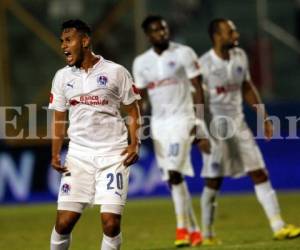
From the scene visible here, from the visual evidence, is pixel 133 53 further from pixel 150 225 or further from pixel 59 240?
pixel 59 240

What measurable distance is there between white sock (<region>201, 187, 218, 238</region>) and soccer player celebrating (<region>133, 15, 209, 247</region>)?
0.13m

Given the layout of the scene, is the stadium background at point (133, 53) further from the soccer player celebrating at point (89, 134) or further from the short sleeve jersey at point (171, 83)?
the soccer player celebrating at point (89, 134)

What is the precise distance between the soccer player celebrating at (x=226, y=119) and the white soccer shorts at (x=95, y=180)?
11.4 ft

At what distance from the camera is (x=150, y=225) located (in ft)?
45.6

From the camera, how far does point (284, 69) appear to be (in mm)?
18688

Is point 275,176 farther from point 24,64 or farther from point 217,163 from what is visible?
point 217,163

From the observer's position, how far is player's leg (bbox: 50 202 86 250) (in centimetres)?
832

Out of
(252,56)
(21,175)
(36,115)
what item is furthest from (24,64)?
(252,56)

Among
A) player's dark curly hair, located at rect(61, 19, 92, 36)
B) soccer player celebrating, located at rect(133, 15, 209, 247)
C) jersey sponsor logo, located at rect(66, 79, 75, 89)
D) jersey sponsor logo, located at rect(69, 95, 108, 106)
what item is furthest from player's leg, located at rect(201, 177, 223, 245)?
player's dark curly hair, located at rect(61, 19, 92, 36)

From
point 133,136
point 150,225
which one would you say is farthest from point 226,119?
point 133,136

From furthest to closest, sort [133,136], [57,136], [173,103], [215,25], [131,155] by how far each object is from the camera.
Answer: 1. [215,25]
2. [173,103]
3. [57,136]
4. [133,136]
5. [131,155]

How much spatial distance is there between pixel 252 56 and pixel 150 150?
8.27 ft

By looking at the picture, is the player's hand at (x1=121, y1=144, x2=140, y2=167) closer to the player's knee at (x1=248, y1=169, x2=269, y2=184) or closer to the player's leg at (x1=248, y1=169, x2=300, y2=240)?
the player's leg at (x1=248, y1=169, x2=300, y2=240)

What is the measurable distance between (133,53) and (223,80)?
6.76 meters
